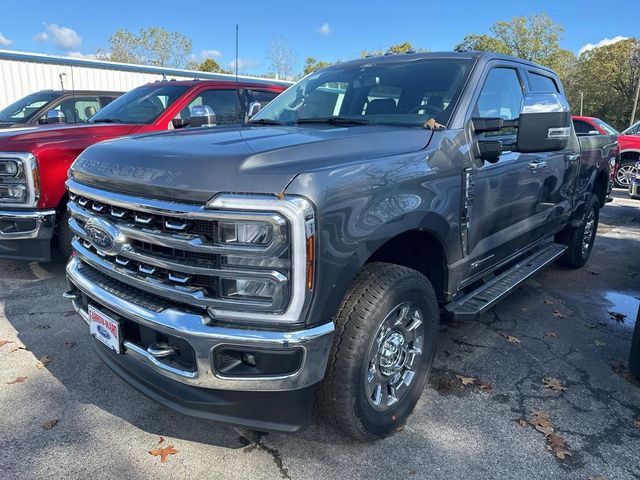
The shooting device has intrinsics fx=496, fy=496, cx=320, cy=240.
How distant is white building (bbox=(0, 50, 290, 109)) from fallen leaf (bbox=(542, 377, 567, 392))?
628 inches

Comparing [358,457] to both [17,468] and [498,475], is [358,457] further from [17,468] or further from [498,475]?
[17,468]

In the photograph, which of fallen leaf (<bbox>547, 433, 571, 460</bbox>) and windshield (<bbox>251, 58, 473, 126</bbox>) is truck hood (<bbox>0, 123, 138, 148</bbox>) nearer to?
windshield (<bbox>251, 58, 473, 126</bbox>)

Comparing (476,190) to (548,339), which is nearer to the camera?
(476,190)

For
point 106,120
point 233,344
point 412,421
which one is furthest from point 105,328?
point 106,120

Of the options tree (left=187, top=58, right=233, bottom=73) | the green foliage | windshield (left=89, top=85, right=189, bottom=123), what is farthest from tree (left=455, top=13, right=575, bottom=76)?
windshield (left=89, top=85, right=189, bottom=123)

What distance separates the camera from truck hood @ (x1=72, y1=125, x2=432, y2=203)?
77.6 inches

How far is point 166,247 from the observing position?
2080 mm

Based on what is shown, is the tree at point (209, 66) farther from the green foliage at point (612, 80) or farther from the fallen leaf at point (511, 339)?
the fallen leaf at point (511, 339)

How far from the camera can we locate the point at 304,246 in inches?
74.3

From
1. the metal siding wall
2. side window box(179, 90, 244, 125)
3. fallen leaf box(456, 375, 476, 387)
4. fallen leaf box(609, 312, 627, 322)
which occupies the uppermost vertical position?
the metal siding wall

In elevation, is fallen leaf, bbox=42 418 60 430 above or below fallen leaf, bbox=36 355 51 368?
below

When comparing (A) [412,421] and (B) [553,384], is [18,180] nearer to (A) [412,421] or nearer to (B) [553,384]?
(A) [412,421]

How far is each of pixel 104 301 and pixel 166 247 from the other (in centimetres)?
53

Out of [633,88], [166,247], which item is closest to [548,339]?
[166,247]
